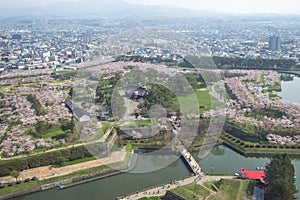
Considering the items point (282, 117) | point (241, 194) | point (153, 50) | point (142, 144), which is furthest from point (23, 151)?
point (153, 50)

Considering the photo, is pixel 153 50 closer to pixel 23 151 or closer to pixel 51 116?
pixel 51 116

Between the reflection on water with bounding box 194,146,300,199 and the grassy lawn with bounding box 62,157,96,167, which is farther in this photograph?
the reflection on water with bounding box 194,146,300,199

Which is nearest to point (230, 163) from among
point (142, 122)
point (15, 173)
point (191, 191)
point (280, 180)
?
point (191, 191)

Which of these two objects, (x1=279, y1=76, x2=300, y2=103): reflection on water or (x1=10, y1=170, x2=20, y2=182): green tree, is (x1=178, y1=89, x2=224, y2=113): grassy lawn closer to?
(x1=279, y1=76, x2=300, y2=103): reflection on water

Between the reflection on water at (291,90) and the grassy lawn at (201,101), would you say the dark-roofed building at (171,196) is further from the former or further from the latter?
the reflection on water at (291,90)

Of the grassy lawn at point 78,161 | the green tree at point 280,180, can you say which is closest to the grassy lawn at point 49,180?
the grassy lawn at point 78,161

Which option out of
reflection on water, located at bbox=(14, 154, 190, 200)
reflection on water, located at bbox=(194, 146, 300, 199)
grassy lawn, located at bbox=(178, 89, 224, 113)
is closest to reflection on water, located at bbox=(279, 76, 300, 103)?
grassy lawn, located at bbox=(178, 89, 224, 113)
